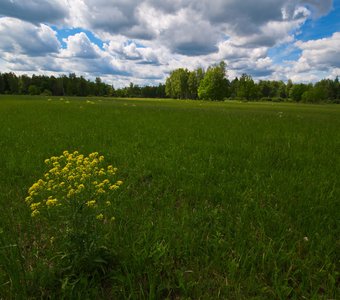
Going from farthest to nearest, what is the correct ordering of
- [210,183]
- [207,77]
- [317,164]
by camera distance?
[207,77]
[317,164]
[210,183]

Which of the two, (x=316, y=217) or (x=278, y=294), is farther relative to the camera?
(x=316, y=217)

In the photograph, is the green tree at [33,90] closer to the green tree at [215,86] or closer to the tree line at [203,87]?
the tree line at [203,87]

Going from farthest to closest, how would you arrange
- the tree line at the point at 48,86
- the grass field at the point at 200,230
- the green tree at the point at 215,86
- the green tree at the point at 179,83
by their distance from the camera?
the green tree at the point at 179,83, the tree line at the point at 48,86, the green tree at the point at 215,86, the grass field at the point at 200,230

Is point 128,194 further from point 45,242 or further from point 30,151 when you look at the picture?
point 30,151

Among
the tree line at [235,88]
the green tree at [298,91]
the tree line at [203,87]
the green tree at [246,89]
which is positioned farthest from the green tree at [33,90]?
the green tree at [298,91]

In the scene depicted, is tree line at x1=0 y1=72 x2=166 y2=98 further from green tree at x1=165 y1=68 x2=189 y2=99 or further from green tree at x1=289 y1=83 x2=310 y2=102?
green tree at x1=289 y1=83 x2=310 y2=102

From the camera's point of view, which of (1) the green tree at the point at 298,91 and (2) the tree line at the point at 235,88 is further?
(1) the green tree at the point at 298,91

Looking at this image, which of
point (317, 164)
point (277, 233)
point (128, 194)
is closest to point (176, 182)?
point (128, 194)

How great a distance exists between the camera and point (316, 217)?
142 inches

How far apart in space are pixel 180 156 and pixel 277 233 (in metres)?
3.65

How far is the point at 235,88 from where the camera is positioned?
111188 millimetres

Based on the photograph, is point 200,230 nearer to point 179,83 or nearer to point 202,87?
point 202,87

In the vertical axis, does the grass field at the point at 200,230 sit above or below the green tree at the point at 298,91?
below

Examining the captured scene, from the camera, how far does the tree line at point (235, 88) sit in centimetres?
9362
